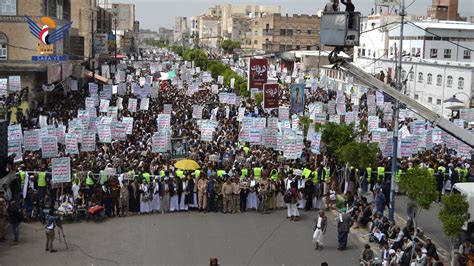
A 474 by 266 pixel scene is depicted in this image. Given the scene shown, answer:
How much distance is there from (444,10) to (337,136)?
200 feet

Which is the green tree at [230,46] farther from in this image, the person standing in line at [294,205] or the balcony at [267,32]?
the person standing in line at [294,205]

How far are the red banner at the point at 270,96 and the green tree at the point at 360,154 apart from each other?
1081 cm

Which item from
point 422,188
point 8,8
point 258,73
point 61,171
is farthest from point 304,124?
point 8,8

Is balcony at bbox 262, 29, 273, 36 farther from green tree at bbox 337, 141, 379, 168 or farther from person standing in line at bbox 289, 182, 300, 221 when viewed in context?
person standing in line at bbox 289, 182, 300, 221

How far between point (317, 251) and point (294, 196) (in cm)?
293

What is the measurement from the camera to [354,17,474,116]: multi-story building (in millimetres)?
41625

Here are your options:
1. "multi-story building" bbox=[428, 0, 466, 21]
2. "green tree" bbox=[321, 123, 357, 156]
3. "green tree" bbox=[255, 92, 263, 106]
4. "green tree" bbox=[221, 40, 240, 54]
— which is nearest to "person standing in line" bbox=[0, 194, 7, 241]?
"green tree" bbox=[321, 123, 357, 156]

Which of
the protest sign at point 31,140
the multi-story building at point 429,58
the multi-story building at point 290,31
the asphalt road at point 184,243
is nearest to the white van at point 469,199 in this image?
the asphalt road at point 184,243

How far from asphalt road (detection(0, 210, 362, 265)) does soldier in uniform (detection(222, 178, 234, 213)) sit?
0.36 m

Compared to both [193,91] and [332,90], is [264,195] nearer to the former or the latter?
[193,91]

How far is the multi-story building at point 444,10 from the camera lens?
255 feet

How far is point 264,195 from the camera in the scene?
64.8ft

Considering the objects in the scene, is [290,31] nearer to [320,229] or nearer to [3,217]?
[320,229]

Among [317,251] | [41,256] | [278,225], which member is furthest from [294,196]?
[41,256]
